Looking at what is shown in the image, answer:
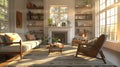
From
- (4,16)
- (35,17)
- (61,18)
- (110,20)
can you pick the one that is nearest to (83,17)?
(61,18)

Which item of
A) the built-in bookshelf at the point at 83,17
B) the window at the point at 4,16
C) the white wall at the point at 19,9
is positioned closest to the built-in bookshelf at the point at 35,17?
the white wall at the point at 19,9

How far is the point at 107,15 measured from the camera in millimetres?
9266

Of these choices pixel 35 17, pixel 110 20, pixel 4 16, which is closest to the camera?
pixel 110 20

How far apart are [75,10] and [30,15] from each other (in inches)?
113

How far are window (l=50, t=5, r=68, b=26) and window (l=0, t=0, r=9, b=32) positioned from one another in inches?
146

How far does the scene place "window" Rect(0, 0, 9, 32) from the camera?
8.51m

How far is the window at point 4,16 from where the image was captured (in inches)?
335

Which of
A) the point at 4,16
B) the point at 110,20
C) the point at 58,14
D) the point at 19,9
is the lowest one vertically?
the point at 110,20

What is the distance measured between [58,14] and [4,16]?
429 cm

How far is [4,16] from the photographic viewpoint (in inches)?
352

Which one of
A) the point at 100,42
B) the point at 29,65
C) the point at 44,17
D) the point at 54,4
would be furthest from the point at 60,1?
the point at 29,65

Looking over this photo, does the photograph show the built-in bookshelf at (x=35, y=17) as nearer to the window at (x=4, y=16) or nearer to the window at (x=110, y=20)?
the window at (x=4, y=16)

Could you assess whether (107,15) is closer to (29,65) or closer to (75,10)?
(75,10)

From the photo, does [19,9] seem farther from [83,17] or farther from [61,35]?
[83,17]
